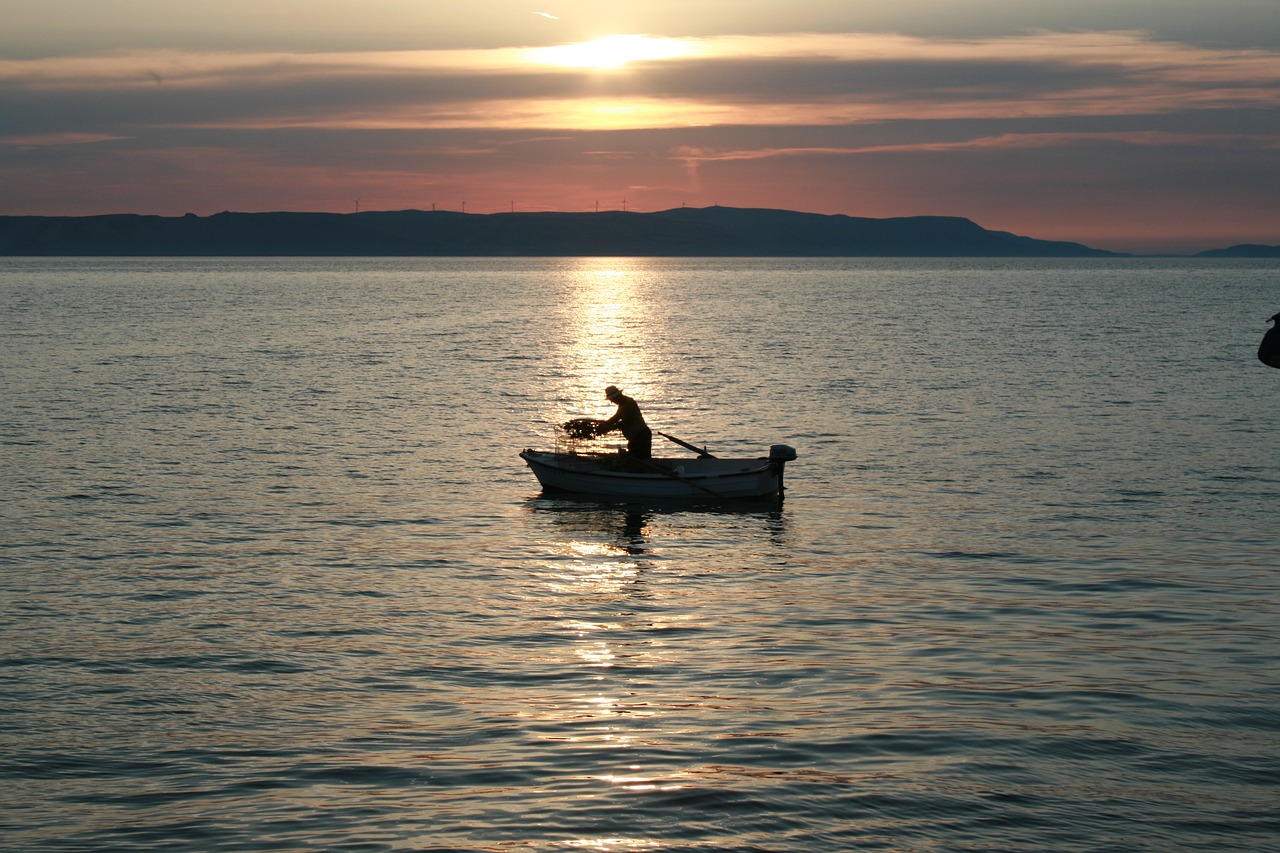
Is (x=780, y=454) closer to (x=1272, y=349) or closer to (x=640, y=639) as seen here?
(x=640, y=639)

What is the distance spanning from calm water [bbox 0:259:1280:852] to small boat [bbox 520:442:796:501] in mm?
539

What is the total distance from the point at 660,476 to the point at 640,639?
1126 cm

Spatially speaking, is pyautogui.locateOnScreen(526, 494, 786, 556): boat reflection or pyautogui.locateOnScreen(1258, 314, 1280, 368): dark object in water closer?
pyautogui.locateOnScreen(1258, 314, 1280, 368): dark object in water

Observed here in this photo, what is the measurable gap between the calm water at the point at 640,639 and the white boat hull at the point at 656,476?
520mm

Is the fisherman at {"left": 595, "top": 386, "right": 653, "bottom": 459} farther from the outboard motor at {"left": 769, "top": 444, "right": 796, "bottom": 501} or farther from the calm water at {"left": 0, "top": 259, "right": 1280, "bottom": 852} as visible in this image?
the outboard motor at {"left": 769, "top": 444, "right": 796, "bottom": 501}

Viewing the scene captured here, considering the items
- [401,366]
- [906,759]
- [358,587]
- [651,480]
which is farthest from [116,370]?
[906,759]

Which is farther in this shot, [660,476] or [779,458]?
[660,476]

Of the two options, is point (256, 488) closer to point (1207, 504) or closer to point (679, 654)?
point (679, 654)

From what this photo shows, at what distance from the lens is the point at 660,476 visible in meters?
28.1

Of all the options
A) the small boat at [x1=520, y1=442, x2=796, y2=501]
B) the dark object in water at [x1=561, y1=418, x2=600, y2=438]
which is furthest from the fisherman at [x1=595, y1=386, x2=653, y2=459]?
the small boat at [x1=520, y1=442, x2=796, y2=501]

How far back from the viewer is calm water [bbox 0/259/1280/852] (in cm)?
1145

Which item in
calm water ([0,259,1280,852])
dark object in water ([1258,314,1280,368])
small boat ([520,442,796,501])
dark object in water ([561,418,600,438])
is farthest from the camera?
dark object in water ([561,418,600,438])

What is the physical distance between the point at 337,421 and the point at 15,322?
7076 cm

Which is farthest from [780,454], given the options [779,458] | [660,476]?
[660,476]
